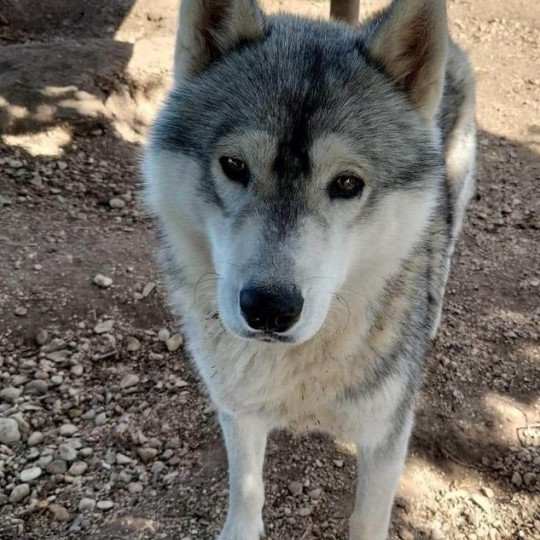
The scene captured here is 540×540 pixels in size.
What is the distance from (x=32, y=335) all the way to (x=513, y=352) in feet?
9.72

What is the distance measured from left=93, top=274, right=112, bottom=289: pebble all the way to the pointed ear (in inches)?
100

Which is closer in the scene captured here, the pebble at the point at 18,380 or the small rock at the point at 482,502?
the small rock at the point at 482,502

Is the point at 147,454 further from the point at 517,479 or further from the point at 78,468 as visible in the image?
the point at 517,479

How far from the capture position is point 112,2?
8078mm

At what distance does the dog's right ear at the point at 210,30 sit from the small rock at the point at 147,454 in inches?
75.8

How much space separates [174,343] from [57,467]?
1.00 m

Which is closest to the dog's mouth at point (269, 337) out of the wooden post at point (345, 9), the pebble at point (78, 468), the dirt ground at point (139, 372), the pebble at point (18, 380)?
the dirt ground at point (139, 372)

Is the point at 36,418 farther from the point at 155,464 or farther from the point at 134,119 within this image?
the point at 134,119

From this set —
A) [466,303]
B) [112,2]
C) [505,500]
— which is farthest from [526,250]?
[112,2]

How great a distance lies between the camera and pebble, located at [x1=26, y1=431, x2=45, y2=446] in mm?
3342

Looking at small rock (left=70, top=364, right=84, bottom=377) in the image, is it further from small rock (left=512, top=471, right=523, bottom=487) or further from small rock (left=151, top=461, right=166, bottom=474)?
small rock (left=512, top=471, right=523, bottom=487)

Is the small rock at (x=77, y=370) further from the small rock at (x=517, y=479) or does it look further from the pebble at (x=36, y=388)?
the small rock at (x=517, y=479)

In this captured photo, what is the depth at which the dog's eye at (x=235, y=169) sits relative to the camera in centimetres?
207

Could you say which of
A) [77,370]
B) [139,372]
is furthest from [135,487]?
[77,370]
